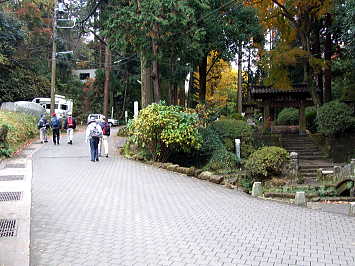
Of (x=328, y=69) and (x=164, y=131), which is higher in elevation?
(x=328, y=69)

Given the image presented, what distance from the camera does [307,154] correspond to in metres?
21.8

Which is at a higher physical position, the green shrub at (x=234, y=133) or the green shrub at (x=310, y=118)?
the green shrub at (x=310, y=118)

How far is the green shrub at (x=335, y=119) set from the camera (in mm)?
20875

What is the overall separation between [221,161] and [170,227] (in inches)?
408

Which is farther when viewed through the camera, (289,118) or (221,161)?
(289,118)

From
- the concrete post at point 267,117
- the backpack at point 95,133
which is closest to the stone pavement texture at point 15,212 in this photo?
the backpack at point 95,133

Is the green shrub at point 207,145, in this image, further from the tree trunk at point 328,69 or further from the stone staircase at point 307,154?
the tree trunk at point 328,69

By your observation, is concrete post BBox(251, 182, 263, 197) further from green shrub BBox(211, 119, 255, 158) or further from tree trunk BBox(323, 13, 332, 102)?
tree trunk BBox(323, 13, 332, 102)

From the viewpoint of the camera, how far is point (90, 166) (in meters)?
15.2

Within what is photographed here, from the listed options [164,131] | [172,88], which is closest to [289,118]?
[172,88]

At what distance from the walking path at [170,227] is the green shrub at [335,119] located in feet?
36.0

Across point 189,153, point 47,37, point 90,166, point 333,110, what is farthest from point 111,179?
point 47,37

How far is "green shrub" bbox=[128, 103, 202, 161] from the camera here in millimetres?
16016

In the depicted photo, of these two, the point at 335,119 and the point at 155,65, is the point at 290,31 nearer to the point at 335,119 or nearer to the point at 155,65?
the point at 335,119
